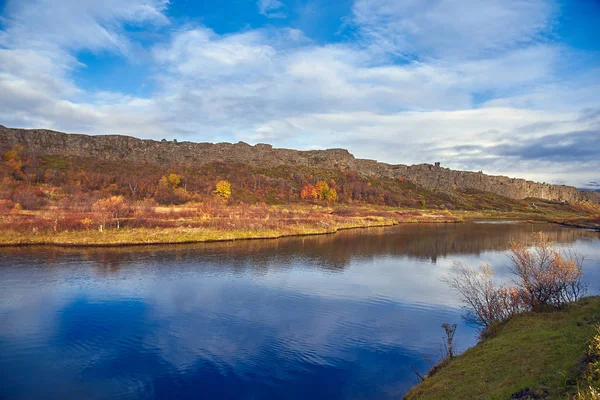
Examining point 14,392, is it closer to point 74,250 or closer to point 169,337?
point 169,337

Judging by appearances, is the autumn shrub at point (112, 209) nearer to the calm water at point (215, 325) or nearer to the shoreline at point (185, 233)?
the shoreline at point (185, 233)

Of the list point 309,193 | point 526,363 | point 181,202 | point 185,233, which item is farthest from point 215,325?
point 309,193

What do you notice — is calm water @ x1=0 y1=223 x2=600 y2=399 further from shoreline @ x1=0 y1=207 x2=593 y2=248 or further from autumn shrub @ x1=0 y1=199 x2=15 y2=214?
autumn shrub @ x1=0 y1=199 x2=15 y2=214

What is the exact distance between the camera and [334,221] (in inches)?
3086

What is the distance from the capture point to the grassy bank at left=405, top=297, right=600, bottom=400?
960cm

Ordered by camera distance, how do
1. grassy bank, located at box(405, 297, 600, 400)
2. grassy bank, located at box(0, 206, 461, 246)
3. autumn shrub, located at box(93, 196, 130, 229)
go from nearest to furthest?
grassy bank, located at box(405, 297, 600, 400) → grassy bank, located at box(0, 206, 461, 246) → autumn shrub, located at box(93, 196, 130, 229)

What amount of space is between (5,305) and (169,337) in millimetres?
12179

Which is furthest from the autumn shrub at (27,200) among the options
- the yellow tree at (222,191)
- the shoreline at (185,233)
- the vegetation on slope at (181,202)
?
the yellow tree at (222,191)

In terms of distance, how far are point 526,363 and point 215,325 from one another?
15644mm

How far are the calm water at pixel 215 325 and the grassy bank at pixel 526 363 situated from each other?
2.84m

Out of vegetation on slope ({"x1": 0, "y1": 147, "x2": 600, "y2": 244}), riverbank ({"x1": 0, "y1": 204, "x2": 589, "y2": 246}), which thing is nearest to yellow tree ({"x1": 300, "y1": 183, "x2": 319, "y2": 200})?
vegetation on slope ({"x1": 0, "y1": 147, "x2": 600, "y2": 244})

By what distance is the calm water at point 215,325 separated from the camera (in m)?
15.3

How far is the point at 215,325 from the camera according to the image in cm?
2130

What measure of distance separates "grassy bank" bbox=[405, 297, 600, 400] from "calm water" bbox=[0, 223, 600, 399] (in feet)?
9.33
